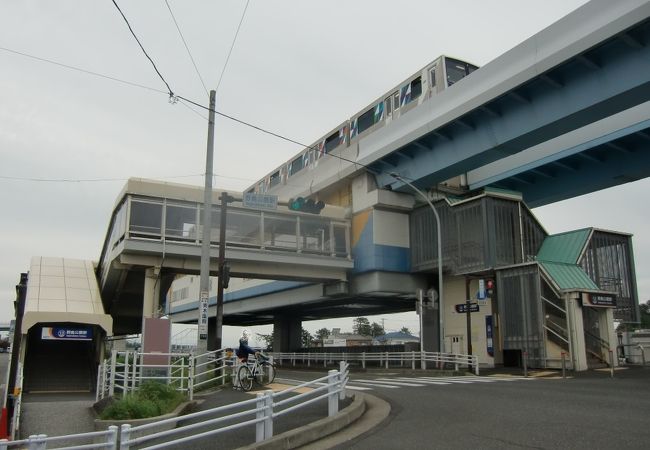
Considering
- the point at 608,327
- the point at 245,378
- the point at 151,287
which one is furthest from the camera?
the point at 151,287

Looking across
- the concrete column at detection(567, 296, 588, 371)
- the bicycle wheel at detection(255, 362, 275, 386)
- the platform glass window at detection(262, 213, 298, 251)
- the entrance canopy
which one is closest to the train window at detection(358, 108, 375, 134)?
the platform glass window at detection(262, 213, 298, 251)

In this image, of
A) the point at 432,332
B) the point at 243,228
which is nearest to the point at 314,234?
the point at 243,228

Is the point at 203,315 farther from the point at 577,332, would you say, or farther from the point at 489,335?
the point at 489,335

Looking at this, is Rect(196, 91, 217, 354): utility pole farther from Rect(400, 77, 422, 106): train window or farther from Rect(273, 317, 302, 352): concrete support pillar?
Rect(273, 317, 302, 352): concrete support pillar

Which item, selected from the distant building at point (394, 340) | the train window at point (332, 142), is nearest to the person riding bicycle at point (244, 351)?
the train window at point (332, 142)

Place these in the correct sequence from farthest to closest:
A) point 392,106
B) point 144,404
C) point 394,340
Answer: point 394,340 < point 392,106 < point 144,404

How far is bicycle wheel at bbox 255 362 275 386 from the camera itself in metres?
16.3

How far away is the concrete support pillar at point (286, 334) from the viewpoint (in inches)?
2096

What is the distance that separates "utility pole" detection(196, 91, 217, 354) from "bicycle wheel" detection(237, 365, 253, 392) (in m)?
2.52

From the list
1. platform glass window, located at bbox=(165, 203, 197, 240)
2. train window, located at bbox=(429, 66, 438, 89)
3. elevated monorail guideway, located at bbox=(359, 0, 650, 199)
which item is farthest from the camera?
train window, located at bbox=(429, 66, 438, 89)

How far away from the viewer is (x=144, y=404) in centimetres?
1132

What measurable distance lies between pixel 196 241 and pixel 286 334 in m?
28.1

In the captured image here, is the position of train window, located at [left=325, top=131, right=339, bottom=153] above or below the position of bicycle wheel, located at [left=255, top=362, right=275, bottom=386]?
above

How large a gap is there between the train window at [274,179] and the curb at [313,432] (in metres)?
37.9
